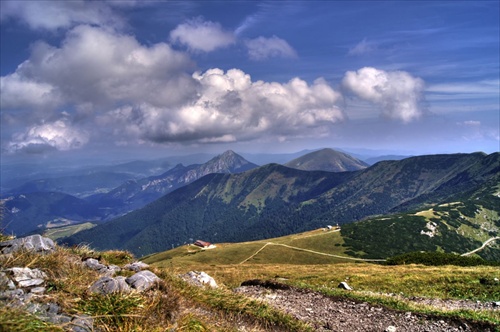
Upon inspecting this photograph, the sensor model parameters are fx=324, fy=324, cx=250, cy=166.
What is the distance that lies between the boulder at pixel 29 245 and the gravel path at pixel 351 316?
10.2 metres

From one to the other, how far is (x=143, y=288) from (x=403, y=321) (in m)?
12.5

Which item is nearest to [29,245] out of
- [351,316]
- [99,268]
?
[99,268]

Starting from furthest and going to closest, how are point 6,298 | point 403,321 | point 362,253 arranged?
point 362,253, point 403,321, point 6,298

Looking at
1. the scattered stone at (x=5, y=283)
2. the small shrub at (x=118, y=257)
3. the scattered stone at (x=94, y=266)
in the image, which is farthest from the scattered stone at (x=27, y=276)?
the small shrub at (x=118, y=257)

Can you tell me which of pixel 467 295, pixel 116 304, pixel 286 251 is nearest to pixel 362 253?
pixel 286 251

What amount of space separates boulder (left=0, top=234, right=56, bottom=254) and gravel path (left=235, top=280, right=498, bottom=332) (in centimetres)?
1018

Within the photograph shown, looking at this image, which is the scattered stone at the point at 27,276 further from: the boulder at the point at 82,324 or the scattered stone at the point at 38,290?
the boulder at the point at 82,324

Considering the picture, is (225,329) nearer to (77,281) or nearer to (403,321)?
(77,281)

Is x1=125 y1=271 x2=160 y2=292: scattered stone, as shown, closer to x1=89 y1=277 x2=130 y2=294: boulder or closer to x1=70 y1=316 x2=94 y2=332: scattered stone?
x1=89 y1=277 x2=130 y2=294: boulder

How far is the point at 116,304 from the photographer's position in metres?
7.97

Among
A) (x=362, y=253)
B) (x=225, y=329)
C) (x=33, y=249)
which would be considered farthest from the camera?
(x=362, y=253)

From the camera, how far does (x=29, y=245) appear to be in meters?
12.7

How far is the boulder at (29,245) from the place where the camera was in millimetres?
11952

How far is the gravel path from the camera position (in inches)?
584
